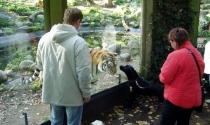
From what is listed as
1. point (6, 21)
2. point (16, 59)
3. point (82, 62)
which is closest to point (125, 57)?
point (16, 59)

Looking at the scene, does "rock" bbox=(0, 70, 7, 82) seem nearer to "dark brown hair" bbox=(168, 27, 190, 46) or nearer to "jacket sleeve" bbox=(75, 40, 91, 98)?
"jacket sleeve" bbox=(75, 40, 91, 98)

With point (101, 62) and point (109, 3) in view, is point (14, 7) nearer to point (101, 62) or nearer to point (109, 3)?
point (101, 62)

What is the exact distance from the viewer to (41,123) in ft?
11.6

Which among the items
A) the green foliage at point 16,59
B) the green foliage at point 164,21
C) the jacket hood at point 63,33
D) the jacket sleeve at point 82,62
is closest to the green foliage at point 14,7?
the green foliage at point 16,59

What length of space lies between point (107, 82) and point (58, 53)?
6.72 ft

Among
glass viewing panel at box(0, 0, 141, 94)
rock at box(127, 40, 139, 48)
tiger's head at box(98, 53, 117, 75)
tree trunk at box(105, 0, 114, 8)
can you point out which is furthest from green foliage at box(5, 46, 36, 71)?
rock at box(127, 40, 139, 48)

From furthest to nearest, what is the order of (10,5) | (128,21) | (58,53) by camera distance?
(128,21) → (10,5) → (58,53)

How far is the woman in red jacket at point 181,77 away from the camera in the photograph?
2.75m

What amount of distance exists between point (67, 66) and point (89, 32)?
59.1 inches

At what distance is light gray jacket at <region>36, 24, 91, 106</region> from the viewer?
2.60 m

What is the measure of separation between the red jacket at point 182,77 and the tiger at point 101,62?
5.26ft

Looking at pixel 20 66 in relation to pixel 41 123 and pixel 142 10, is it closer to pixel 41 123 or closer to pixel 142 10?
pixel 41 123

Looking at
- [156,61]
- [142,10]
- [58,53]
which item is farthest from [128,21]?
[58,53]

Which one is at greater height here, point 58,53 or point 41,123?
point 58,53
